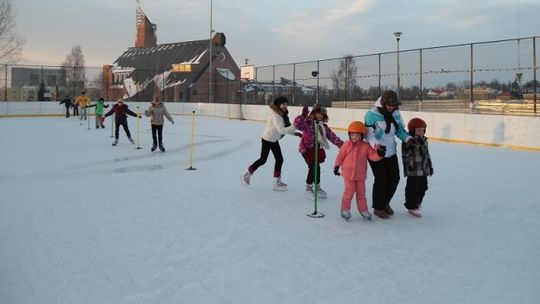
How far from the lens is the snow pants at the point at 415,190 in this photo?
5445 mm

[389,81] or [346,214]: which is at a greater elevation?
[389,81]

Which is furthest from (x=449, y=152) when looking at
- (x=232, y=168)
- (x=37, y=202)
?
(x=37, y=202)

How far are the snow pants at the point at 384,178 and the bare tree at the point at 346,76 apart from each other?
56.9ft

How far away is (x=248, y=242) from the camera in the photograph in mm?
4484

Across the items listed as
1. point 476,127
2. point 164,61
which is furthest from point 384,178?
point 164,61

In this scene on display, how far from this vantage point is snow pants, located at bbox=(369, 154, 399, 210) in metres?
5.39

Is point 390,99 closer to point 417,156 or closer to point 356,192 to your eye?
point 417,156

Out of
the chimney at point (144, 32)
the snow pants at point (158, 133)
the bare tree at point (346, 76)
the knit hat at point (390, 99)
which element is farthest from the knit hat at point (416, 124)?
the chimney at point (144, 32)

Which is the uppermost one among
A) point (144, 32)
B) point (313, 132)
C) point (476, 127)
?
point (144, 32)

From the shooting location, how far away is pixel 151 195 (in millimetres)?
6629

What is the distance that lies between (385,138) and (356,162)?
436 mm

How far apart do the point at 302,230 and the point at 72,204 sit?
3007 mm

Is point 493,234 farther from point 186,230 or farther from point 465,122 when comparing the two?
point 465,122

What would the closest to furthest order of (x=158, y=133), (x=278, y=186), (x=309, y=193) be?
(x=309, y=193) → (x=278, y=186) → (x=158, y=133)
